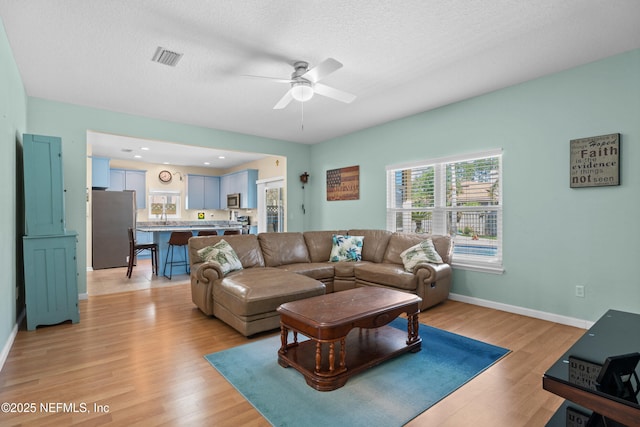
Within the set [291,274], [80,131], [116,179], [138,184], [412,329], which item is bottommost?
[412,329]

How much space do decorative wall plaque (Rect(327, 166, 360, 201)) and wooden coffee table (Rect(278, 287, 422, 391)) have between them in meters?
3.12

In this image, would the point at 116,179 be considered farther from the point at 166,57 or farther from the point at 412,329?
the point at 412,329

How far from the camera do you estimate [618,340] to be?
136 cm

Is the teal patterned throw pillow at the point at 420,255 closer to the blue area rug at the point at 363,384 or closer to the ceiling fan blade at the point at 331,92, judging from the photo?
the blue area rug at the point at 363,384

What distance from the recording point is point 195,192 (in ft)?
31.1

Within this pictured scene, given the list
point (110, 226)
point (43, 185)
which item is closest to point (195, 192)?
point (110, 226)

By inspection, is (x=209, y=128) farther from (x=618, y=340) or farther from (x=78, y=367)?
(x=618, y=340)

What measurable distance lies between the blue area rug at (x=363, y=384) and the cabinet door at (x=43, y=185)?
7.46ft

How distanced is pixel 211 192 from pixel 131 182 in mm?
2121

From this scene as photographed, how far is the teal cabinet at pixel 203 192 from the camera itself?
9383mm

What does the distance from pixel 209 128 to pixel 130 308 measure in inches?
121

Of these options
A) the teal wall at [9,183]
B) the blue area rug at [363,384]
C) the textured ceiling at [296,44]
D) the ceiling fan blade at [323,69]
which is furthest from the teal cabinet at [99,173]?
the ceiling fan blade at [323,69]

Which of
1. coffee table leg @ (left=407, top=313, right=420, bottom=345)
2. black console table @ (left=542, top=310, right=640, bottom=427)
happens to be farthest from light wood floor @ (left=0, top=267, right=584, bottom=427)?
black console table @ (left=542, top=310, right=640, bottom=427)

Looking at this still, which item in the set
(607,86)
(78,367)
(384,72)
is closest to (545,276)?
(607,86)
